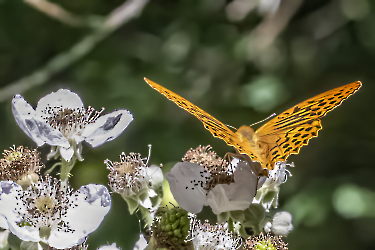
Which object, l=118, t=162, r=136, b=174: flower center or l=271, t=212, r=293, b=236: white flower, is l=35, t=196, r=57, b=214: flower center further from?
l=271, t=212, r=293, b=236: white flower

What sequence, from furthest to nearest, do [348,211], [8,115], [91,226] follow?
[348,211], [8,115], [91,226]

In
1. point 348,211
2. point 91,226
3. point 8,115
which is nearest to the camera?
point 91,226

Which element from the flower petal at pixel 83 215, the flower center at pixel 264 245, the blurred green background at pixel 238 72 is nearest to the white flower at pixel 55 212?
the flower petal at pixel 83 215

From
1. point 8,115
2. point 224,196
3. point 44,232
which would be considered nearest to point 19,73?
point 8,115

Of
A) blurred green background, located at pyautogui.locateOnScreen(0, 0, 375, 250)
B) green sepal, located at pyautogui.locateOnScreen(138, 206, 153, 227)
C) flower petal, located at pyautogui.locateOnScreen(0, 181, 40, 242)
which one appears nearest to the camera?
flower petal, located at pyautogui.locateOnScreen(0, 181, 40, 242)

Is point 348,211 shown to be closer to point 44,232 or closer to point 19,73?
point 44,232

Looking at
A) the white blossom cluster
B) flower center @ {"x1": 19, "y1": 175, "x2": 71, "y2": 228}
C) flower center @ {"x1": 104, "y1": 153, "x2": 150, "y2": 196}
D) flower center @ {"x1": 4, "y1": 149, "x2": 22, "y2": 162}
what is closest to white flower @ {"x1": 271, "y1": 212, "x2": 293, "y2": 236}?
the white blossom cluster

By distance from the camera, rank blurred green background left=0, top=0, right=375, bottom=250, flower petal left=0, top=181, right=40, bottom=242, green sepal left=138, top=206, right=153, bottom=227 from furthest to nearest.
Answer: blurred green background left=0, top=0, right=375, bottom=250
green sepal left=138, top=206, right=153, bottom=227
flower petal left=0, top=181, right=40, bottom=242
